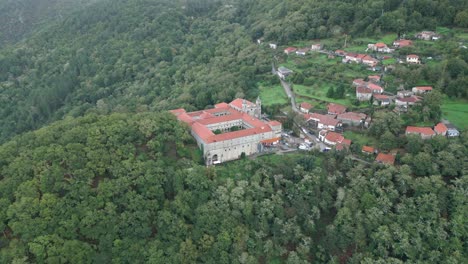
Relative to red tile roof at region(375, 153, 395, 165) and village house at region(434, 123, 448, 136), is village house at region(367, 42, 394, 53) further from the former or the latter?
red tile roof at region(375, 153, 395, 165)

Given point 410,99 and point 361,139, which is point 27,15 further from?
point 410,99

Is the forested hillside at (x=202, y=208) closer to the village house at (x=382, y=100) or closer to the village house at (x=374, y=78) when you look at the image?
the village house at (x=382, y=100)

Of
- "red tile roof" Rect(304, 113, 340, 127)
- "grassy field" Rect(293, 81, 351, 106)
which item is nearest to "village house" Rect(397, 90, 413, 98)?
"grassy field" Rect(293, 81, 351, 106)

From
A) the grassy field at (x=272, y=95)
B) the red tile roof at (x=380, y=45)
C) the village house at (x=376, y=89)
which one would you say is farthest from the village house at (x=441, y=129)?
the red tile roof at (x=380, y=45)

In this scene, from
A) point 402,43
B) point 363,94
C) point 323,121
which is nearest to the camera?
point 323,121

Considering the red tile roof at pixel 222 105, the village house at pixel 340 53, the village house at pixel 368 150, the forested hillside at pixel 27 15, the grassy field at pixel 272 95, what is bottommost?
the village house at pixel 368 150

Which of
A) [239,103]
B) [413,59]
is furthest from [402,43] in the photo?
[239,103]
